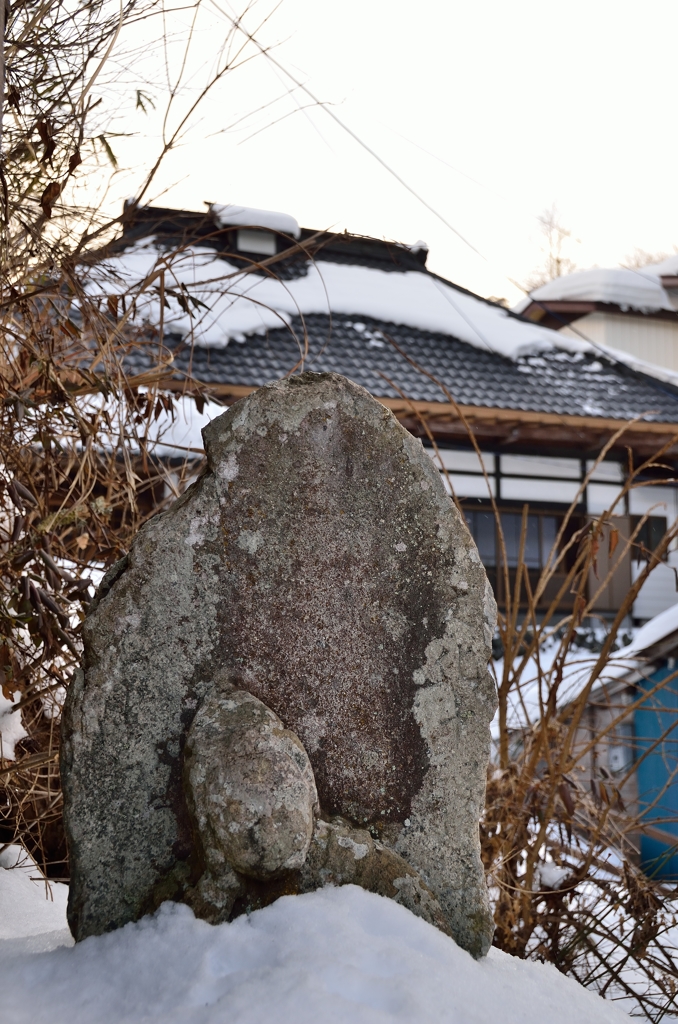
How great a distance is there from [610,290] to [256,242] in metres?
5.71

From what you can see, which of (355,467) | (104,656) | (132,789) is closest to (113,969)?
(132,789)

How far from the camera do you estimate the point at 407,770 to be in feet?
5.46

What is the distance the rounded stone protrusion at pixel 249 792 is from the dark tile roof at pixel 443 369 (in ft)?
20.2

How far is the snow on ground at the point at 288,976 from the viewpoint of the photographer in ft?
4.11

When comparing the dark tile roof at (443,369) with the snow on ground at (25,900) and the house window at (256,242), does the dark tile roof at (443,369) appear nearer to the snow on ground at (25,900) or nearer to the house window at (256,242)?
the house window at (256,242)

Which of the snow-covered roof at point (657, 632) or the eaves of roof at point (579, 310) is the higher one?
the eaves of roof at point (579, 310)

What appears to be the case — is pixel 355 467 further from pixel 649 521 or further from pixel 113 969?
pixel 649 521

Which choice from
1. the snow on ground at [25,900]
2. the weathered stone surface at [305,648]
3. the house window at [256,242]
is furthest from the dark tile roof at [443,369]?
the weathered stone surface at [305,648]

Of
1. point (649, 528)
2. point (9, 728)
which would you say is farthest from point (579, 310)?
point (9, 728)

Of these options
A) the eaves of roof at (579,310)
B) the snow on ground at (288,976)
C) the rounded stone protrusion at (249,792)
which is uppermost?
the eaves of roof at (579,310)

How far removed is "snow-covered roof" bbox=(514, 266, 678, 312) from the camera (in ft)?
41.6

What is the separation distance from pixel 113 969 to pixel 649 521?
8899 millimetres

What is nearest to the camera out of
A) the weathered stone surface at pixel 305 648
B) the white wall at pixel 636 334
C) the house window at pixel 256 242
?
the weathered stone surface at pixel 305 648

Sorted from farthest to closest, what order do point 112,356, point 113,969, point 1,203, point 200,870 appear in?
point 112,356 → point 1,203 → point 200,870 → point 113,969
